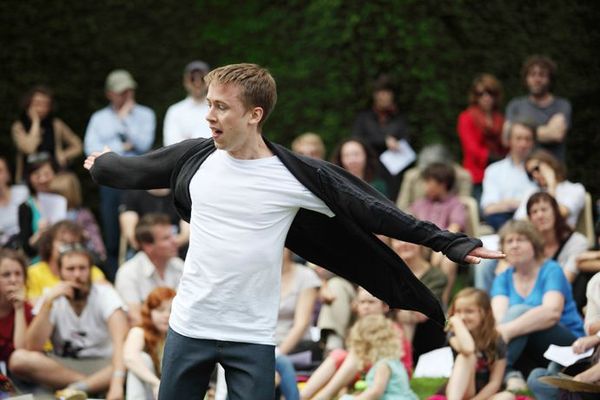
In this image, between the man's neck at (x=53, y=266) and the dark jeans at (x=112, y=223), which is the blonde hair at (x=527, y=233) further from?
the dark jeans at (x=112, y=223)

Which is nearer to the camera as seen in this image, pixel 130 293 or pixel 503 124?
pixel 130 293

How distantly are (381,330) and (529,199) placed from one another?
1698 mm

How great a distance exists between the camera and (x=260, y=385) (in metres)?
5.36

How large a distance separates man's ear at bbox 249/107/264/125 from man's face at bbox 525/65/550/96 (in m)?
5.85

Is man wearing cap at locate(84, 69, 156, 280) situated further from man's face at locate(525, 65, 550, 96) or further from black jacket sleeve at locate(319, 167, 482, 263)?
black jacket sleeve at locate(319, 167, 482, 263)

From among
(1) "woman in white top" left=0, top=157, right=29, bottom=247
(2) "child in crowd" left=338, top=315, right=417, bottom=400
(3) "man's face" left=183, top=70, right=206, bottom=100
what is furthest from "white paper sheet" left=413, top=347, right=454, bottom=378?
(3) "man's face" left=183, top=70, right=206, bottom=100

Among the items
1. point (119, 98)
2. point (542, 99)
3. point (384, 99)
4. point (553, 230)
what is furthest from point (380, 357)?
point (119, 98)

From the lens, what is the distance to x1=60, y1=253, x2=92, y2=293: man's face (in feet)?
28.1

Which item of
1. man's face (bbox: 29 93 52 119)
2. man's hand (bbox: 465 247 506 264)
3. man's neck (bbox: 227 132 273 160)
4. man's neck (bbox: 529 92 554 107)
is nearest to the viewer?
man's hand (bbox: 465 247 506 264)

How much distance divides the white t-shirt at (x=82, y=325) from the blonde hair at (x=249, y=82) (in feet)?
11.6

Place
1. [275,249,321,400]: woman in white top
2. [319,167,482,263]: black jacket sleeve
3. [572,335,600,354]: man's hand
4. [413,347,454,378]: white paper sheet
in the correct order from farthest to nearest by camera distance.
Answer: [275,249,321,400]: woman in white top → [413,347,454,378]: white paper sheet → [572,335,600,354]: man's hand → [319,167,482,263]: black jacket sleeve

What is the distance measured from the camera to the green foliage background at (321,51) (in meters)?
11.9

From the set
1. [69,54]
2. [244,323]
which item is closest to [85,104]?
[69,54]

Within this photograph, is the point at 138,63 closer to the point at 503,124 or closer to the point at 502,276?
the point at 503,124
